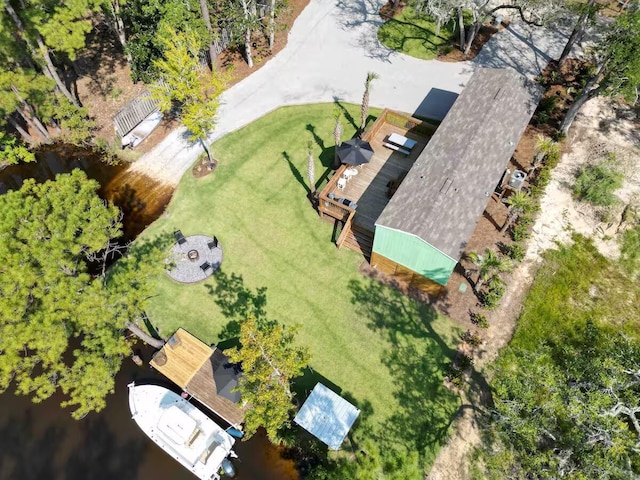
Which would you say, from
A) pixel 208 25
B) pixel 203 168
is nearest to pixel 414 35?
pixel 208 25

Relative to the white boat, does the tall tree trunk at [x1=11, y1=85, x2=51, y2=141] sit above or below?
above

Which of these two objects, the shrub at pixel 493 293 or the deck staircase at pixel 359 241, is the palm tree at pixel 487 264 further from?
the deck staircase at pixel 359 241

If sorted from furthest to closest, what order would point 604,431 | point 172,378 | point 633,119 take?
point 633,119 → point 172,378 → point 604,431

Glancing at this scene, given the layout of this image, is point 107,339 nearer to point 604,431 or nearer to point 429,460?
point 429,460

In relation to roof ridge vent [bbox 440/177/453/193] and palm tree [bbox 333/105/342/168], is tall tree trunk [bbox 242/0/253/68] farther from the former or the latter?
roof ridge vent [bbox 440/177/453/193]

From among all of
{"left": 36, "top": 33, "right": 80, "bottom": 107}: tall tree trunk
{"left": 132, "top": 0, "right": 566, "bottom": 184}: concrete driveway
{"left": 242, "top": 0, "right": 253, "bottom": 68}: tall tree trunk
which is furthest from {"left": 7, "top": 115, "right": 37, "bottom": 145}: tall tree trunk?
{"left": 242, "top": 0, "right": 253, "bottom": 68}: tall tree trunk

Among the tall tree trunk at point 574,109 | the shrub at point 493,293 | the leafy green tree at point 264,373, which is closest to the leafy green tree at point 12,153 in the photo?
the leafy green tree at point 264,373

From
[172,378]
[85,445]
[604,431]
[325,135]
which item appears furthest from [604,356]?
[85,445]
